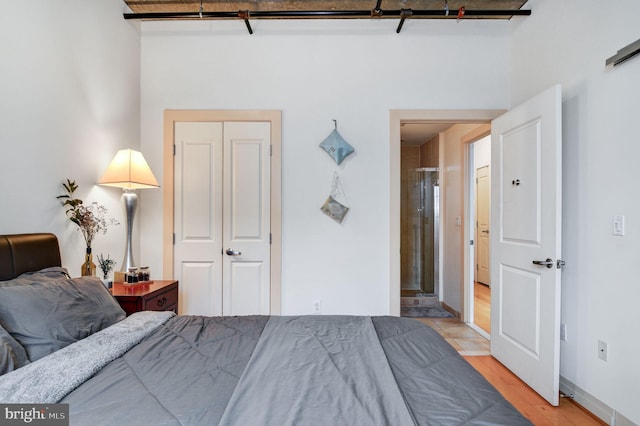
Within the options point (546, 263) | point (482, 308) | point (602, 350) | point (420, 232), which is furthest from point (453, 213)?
point (602, 350)

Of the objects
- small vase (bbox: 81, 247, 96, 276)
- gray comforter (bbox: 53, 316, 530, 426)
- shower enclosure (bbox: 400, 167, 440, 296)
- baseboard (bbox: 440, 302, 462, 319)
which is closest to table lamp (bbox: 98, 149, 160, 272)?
small vase (bbox: 81, 247, 96, 276)

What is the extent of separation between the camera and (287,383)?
37.7 inches

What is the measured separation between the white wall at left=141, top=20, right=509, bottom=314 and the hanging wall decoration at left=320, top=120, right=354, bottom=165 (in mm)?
66

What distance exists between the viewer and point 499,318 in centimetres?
253

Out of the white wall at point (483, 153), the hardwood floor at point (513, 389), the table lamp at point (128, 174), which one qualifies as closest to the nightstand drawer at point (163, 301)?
the table lamp at point (128, 174)

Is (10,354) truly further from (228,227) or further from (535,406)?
(535,406)

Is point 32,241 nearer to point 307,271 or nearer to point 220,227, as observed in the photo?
point 220,227

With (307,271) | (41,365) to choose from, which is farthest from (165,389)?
(307,271)

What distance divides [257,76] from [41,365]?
258cm

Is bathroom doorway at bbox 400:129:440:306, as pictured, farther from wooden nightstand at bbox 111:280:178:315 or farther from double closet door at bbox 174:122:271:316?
wooden nightstand at bbox 111:280:178:315

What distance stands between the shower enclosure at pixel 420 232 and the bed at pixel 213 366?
2.70m

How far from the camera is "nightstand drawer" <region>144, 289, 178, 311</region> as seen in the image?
2.08 m

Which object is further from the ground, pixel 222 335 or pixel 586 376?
pixel 222 335

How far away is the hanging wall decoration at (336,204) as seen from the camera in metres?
2.75
